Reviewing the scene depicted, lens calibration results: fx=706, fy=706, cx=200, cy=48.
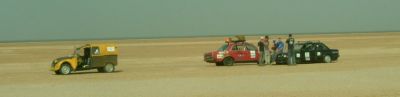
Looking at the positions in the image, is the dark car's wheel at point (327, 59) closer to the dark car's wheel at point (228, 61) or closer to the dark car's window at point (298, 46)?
the dark car's window at point (298, 46)

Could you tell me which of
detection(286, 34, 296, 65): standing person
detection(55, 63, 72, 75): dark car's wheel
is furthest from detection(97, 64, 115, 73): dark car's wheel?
detection(286, 34, 296, 65): standing person

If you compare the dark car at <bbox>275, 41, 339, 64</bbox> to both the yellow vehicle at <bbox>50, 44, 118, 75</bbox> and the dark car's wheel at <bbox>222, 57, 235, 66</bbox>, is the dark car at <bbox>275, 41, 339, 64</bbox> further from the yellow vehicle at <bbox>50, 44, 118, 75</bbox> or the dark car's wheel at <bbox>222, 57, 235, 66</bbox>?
the yellow vehicle at <bbox>50, 44, 118, 75</bbox>

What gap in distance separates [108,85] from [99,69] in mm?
8514

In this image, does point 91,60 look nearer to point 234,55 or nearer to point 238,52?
point 234,55

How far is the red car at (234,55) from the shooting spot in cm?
2984

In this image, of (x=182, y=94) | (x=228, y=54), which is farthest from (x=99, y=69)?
(x=182, y=94)

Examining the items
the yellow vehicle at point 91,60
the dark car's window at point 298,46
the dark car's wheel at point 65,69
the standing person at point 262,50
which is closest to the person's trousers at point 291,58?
the standing person at point 262,50

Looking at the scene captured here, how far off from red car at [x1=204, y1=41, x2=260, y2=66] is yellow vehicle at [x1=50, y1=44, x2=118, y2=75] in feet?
16.3

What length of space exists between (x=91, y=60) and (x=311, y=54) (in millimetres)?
9387

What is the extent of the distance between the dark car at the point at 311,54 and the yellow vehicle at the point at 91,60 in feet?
23.3

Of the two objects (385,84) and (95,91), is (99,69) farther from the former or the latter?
(385,84)

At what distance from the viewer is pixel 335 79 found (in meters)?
19.1

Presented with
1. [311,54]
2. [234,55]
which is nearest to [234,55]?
[234,55]

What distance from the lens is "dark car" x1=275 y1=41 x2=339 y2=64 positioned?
2939 centimetres
